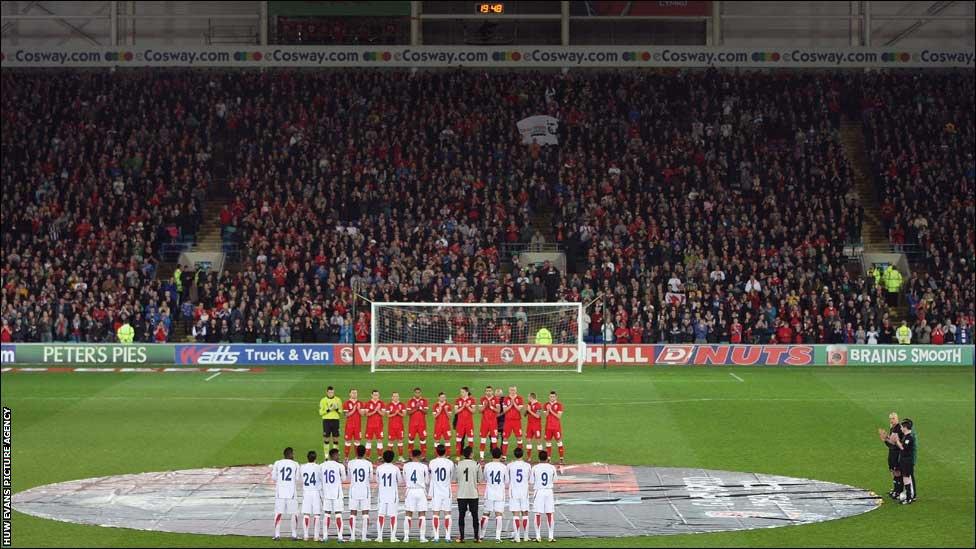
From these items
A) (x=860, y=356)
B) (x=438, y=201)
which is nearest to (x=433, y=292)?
(x=438, y=201)

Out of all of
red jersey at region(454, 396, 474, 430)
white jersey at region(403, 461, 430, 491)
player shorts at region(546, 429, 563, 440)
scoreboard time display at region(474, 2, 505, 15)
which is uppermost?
scoreboard time display at region(474, 2, 505, 15)

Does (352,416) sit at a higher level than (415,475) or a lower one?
higher

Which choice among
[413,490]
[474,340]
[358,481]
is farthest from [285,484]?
[474,340]

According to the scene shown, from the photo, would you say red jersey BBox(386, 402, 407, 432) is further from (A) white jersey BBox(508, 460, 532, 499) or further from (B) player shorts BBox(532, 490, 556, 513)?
(B) player shorts BBox(532, 490, 556, 513)

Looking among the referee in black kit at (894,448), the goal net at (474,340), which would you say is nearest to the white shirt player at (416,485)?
the referee in black kit at (894,448)

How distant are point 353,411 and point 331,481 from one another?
21.0 feet

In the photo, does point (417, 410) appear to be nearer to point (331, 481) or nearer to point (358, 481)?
point (358, 481)

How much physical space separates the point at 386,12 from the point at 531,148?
825 cm

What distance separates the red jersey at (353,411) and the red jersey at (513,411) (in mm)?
2967

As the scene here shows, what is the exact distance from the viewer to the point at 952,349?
1641 inches

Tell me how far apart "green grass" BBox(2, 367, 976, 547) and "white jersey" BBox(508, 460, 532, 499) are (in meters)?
0.99

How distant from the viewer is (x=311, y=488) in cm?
1948

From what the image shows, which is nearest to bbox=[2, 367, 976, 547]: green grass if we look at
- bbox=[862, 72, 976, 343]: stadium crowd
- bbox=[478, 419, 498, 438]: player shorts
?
bbox=[478, 419, 498, 438]: player shorts

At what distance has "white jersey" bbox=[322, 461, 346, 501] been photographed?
63.8 feet
